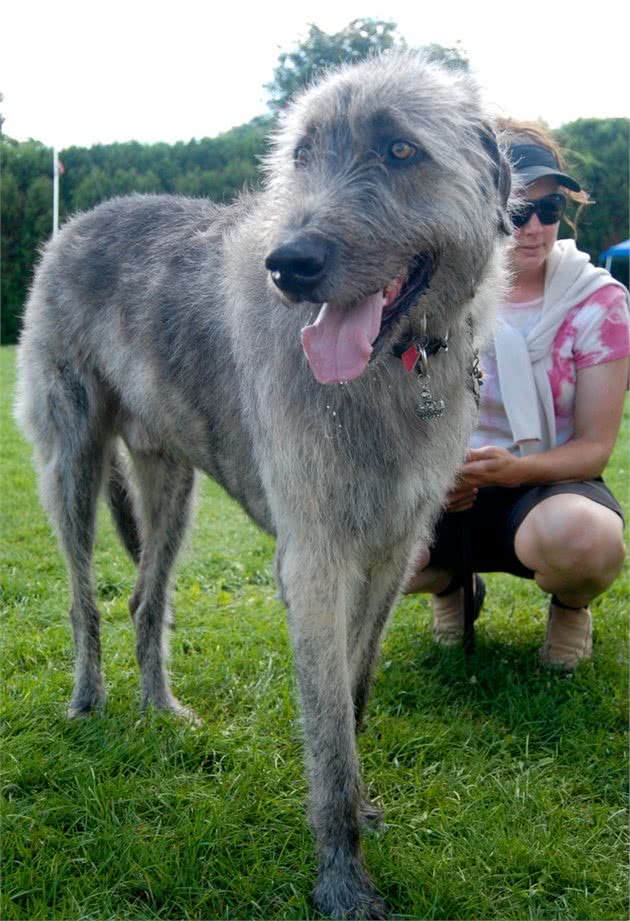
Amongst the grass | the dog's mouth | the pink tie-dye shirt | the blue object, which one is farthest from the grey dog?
the blue object

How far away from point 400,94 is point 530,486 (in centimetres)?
200

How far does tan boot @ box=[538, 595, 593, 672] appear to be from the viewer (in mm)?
3738

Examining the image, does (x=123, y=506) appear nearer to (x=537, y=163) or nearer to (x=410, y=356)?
(x=410, y=356)

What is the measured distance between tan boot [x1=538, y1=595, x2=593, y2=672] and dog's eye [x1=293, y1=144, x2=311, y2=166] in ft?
7.66

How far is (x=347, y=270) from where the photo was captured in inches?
80.5

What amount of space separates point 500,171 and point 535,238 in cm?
122

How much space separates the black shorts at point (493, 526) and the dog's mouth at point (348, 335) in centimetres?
173

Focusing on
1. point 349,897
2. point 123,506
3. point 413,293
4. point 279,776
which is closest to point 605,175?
point 123,506

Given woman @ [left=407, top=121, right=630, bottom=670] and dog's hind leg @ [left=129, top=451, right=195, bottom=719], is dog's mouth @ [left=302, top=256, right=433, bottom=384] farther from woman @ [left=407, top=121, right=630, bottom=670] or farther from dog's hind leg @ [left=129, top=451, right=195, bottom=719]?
dog's hind leg @ [left=129, top=451, right=195, bottom=719]

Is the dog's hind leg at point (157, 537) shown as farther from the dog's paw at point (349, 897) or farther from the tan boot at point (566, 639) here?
the tan boot at point (566, 639)

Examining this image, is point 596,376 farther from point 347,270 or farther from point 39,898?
point 39,898

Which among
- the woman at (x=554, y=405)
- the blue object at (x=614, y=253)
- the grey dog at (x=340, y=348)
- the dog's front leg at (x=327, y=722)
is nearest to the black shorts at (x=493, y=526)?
the woman at (x=554, y=405)

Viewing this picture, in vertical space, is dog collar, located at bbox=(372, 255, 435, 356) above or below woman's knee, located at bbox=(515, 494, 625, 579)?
above

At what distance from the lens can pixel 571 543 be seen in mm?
3449
